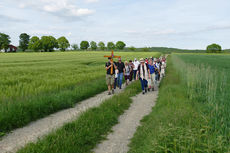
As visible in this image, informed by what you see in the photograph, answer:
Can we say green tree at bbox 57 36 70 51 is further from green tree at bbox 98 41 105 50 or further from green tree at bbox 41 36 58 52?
green tree at bbox 98 41 105 50

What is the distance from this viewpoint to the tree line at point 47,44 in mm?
92262

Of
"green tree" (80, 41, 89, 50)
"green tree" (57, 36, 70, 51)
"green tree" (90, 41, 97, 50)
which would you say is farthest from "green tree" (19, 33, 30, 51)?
"green tree" (90, 41, 97, 50)

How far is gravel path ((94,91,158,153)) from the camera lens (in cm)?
466

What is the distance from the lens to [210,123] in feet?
16.1

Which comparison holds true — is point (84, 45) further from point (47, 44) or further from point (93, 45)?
point (47, 44)

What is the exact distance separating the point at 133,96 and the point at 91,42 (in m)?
140

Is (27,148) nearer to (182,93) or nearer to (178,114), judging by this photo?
(178,114)

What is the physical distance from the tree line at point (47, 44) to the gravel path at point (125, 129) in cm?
9377

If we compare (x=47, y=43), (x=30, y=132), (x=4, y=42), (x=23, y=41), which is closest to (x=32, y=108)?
(x=30, y=132)

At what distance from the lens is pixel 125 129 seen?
5883mm

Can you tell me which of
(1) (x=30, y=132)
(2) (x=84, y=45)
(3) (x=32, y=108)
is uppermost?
(2) (x=84, y=45)

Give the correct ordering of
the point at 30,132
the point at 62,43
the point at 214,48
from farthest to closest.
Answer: the point at 214,48, the point at 62,43, the point at 30,132

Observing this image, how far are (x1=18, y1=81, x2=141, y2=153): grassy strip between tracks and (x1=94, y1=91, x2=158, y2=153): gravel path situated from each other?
227 millimetres

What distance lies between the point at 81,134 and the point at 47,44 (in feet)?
323
